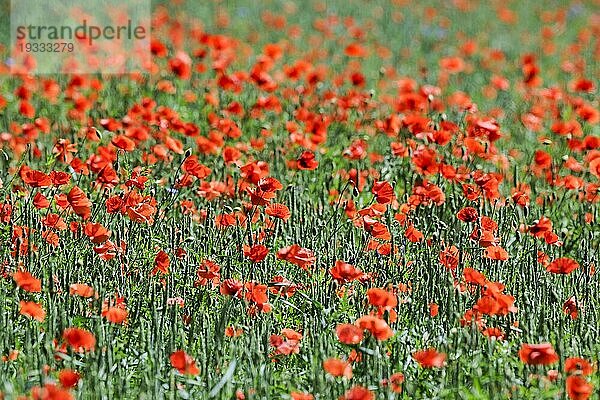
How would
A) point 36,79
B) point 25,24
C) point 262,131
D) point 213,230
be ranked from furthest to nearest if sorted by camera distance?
point 25,24 → point 36,79 → point 262,131 → point 213,230

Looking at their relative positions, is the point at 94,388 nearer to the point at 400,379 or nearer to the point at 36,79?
the point at 400,379

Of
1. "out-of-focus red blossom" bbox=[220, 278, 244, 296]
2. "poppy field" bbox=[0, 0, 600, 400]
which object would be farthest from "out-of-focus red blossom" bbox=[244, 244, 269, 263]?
"out-of-focus red blossom" bbox=[220, 278, 244, 296]

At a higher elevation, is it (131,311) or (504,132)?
(504,132)

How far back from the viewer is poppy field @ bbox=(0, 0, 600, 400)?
287 centimetres

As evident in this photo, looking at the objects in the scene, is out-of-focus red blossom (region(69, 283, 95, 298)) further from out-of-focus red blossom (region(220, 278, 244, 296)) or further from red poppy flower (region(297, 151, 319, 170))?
red poppy flower (region(297, 151, 319, 170))

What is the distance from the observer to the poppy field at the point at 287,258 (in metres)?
2.87

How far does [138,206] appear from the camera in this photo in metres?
3.53

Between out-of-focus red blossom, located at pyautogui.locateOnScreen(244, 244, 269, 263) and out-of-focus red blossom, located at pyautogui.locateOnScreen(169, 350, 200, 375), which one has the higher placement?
out-of-focus red blossom, located at pyautogui.locateOnScreen(244, 244, 269, 263)

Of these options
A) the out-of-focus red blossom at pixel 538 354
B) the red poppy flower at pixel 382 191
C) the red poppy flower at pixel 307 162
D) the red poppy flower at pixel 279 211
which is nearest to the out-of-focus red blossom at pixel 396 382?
the out-of-focus red blossom at pixel 538 354

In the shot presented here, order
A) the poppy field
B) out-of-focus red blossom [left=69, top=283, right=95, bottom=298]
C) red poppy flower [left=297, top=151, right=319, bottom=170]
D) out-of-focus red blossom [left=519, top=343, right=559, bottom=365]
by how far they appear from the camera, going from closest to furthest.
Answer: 1. out-of-focus red blossom [left=519, top=343, right=559, bottom=365]
2. the poppy field
3. out-of-focus red blossom [left=69, top=283, right=95, bottom=298]
4. red poppy flower [left=297, top=151, right=319, bottom=170]

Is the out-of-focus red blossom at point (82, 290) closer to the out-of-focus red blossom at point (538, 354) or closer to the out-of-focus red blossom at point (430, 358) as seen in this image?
the out-of-focus red blossom at point (430, 358)

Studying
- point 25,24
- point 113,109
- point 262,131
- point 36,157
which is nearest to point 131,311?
point 36,157

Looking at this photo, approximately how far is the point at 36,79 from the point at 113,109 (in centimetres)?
99

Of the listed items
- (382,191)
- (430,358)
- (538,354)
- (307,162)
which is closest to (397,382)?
(430,358)
